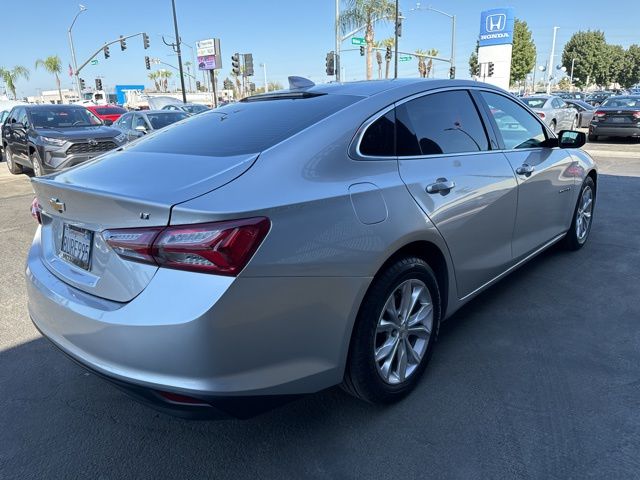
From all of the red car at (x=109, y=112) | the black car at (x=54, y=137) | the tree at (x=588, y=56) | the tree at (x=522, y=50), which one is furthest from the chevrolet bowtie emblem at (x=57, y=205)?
the tree at (x=588, y=56)

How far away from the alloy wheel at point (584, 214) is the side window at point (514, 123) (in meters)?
1.17

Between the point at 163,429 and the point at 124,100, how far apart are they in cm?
7685

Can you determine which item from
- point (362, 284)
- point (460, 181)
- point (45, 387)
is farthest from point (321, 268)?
point (45, 387)

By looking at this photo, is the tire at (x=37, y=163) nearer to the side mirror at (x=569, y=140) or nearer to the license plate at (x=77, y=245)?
the license plate at (x=77, y=245)

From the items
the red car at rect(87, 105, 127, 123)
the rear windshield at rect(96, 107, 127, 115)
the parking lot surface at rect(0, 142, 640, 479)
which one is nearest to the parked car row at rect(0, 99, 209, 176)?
the parking lot surface at rect(0, 142, 640, 479)

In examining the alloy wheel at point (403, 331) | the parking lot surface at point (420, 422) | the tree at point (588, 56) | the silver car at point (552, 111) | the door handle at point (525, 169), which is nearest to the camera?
the parking lot surface at point (420, 422)

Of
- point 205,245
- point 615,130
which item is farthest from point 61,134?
point 615,130

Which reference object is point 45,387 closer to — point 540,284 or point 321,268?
point 321,268

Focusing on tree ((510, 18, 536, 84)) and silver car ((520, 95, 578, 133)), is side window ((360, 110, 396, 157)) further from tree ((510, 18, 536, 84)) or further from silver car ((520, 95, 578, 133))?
tree ((510, 18, 536, 84))

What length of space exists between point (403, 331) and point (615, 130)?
55.1 feet

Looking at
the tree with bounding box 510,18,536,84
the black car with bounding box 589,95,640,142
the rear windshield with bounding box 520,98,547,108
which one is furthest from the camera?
the tree with bounding box 510,18,536,84

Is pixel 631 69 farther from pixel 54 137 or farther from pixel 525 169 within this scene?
pixel 525 169

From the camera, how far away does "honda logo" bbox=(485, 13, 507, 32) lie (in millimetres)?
40781

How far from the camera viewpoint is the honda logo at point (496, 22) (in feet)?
134
